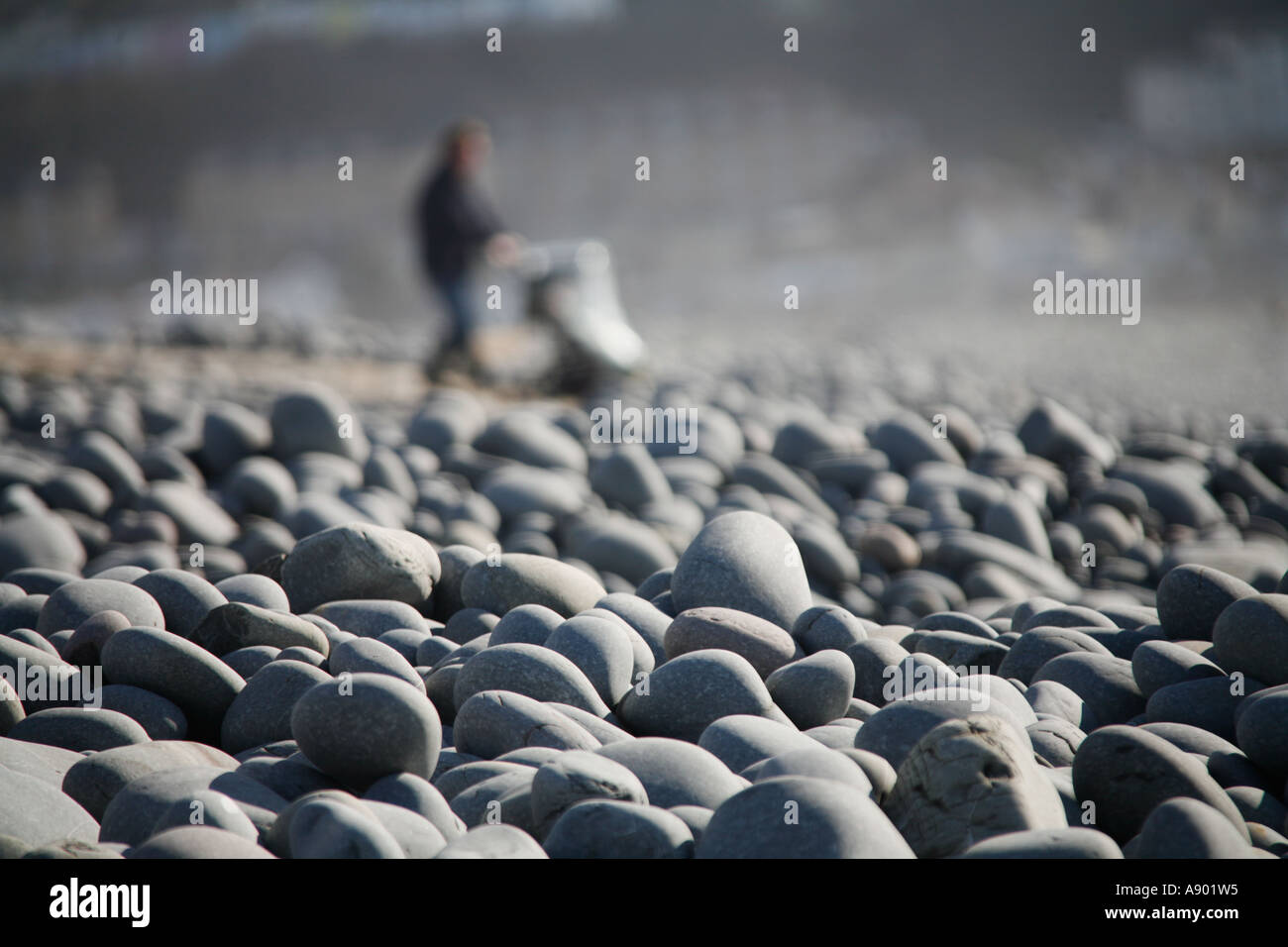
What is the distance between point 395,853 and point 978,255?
19.1 metres

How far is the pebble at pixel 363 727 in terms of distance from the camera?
1.90 metres

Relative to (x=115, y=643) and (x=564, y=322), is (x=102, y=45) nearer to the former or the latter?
(x=564, y=322)

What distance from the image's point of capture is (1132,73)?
21219 millimetres

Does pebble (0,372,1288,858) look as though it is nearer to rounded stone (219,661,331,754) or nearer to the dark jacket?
rounded stone (219,661,331,754)

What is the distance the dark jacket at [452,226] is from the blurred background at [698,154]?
531 cm

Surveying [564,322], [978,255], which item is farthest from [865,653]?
[978,255]

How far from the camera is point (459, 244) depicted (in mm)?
7727

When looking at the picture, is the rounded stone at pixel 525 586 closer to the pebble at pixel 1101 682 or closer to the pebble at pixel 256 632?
the pebble at pixel 256 632

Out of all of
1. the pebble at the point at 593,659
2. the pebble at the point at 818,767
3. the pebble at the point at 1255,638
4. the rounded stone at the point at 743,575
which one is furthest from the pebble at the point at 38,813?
the pebble at the point at 1255,638

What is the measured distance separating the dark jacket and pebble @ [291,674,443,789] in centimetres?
610

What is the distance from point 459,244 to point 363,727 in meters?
6.20

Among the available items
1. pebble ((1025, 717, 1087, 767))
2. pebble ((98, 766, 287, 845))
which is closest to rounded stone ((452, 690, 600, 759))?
pebble ((98, 766, 287, 845))

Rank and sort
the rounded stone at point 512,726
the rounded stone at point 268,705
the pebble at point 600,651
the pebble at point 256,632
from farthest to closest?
the pebble at point 256,632
the pebble at point 600,651
the rounded stone at point 268,705
the rounded stone at point 512,726

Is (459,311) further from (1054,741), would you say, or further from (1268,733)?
(1268,733)
